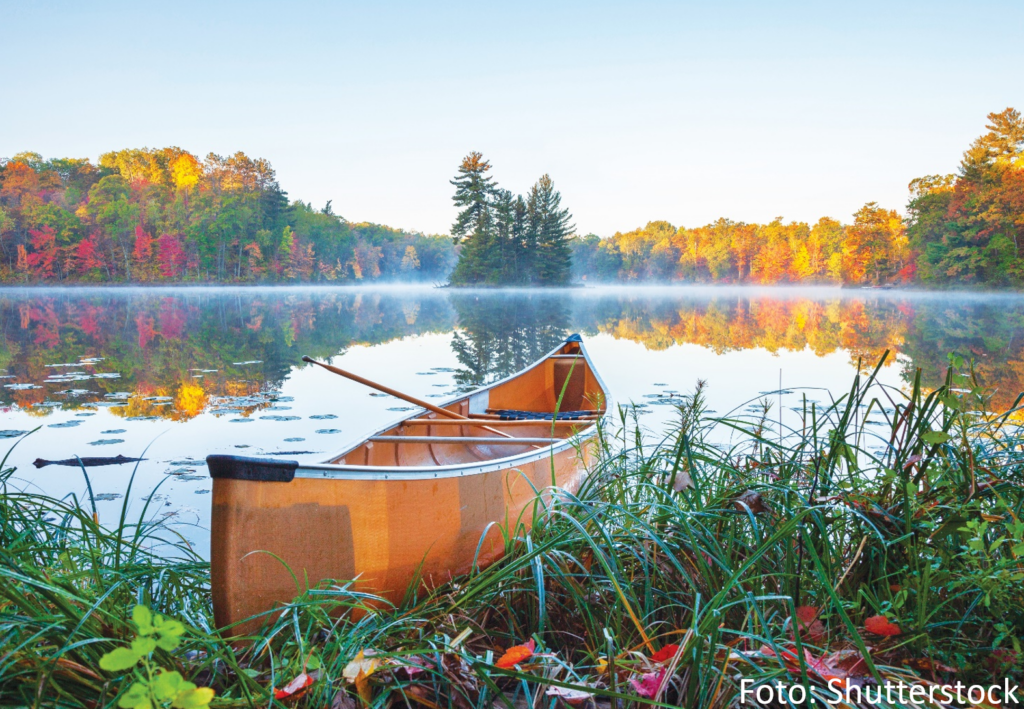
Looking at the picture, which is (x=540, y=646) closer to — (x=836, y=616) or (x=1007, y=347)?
(x=836, y=616)

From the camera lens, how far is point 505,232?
58.5 m

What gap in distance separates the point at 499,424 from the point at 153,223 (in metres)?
64.4

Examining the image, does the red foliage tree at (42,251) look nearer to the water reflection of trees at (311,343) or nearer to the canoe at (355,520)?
the water reflection of trees at (311,343)

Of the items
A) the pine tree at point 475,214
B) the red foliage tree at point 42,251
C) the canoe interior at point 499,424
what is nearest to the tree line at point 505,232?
the pine tree at point 475,214

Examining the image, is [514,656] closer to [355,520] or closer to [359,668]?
[359,668]

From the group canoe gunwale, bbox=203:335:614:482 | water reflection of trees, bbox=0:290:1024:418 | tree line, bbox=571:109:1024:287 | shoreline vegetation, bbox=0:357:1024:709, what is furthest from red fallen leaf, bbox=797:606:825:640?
tree line, bbox=571:109:1024:287

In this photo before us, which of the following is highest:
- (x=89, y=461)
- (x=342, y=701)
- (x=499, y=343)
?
(x=342, y=701)

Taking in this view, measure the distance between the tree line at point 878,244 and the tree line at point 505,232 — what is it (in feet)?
91.1

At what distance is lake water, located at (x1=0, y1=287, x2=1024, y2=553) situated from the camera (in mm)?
5215

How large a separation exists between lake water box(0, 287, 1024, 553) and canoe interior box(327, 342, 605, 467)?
0.23 meters

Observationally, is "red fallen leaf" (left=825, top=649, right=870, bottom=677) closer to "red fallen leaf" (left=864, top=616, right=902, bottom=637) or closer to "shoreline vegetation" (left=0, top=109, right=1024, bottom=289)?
"red fallen leaf" (left=864, top=616, right=902, bottom=637)

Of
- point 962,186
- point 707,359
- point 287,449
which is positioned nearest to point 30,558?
point 287,449

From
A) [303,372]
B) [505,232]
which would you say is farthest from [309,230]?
[303,372]

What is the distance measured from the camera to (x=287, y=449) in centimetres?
547
